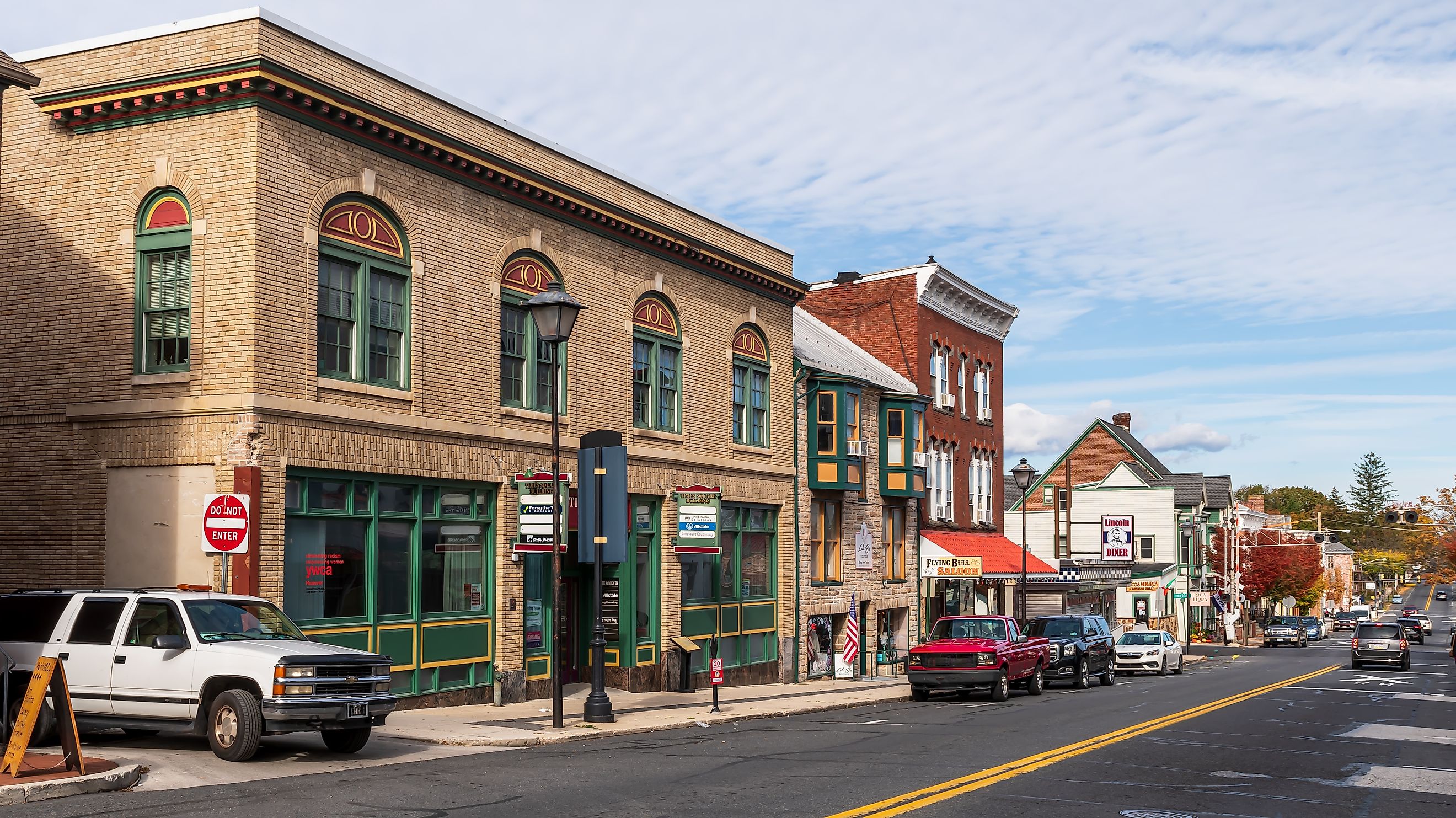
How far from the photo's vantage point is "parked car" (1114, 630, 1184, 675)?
40531 mm

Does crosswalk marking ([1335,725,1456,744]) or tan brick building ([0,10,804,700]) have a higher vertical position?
tan brick building ([0,10,804,700])

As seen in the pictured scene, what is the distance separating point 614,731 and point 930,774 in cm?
595

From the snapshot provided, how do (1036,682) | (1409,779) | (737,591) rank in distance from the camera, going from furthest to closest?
(737,591) < (1036,682) < (1409,779)

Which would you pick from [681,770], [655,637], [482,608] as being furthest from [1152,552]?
[681,770]

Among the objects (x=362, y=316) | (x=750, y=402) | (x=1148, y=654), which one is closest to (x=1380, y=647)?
(x=1148, y=654)

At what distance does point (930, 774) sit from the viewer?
45.6 feet

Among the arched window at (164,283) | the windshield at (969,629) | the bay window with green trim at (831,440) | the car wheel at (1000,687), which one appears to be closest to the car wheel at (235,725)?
the arched window at (164,283)

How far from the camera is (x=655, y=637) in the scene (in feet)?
88.1

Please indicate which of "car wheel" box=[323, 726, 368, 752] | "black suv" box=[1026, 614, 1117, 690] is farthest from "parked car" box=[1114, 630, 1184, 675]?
"car wheel" box=[323, 726, 368, 752]

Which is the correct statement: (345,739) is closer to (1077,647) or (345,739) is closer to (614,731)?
(614,731)

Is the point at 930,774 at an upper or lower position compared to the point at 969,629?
lower

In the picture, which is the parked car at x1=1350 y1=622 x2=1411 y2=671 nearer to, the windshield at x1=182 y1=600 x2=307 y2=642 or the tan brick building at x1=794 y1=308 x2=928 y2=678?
the tan brick building at x1=794 y1=308 x2=928 y2=678

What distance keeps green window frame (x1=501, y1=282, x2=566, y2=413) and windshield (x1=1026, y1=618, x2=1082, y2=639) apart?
1464 cm

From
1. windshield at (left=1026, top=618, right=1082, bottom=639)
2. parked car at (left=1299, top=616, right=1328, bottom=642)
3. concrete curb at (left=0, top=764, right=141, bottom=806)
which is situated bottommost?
parked car at (left=1299, top=616, right=1328, bottom=642)
